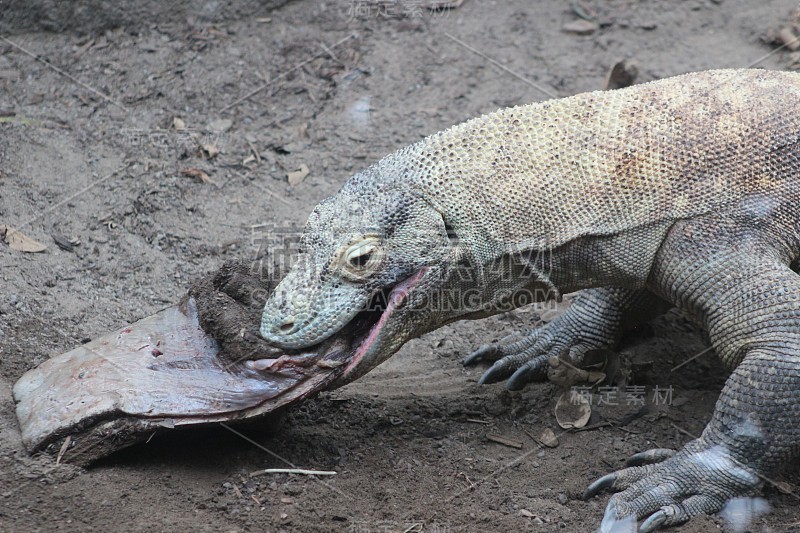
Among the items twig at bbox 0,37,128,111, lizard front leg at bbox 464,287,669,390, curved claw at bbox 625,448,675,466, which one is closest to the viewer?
curved claw at bbox 625,448,675,466

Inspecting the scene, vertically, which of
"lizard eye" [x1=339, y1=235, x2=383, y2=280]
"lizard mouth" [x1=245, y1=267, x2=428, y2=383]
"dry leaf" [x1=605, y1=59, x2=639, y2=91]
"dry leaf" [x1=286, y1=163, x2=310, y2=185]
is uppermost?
"lizard eye" [x1=339, y1=235, x2=383, y2=280]

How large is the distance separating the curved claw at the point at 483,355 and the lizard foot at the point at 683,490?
4.53ft

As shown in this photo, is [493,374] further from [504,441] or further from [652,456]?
[652,456]

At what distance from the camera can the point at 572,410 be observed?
4.50 meters

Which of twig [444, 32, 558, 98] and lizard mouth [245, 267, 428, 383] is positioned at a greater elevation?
lizard mouth [245, 267, 428, 383]

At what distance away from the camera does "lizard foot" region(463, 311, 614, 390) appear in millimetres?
4825

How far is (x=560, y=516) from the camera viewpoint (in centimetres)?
371

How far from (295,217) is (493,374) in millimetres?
2068

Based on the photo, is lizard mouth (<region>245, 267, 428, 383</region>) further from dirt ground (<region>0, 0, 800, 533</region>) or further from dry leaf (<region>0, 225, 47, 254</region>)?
dry leaf (<region>0, 225, 47, 254</region>)

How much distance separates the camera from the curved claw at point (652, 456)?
13.2ft

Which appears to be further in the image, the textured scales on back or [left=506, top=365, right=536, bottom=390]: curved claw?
[left=506, top=365, right=536, bottom=390]: curved claw

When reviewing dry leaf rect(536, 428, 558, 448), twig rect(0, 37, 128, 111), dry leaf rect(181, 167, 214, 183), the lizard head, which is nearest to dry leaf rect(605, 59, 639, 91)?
dry leaf rect(181, 167, 214, 183)

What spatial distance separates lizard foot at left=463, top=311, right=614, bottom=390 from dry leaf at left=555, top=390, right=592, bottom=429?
260 mm

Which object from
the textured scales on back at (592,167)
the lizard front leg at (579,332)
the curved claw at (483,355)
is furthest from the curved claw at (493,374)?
the textured scales on back at (592,167)
